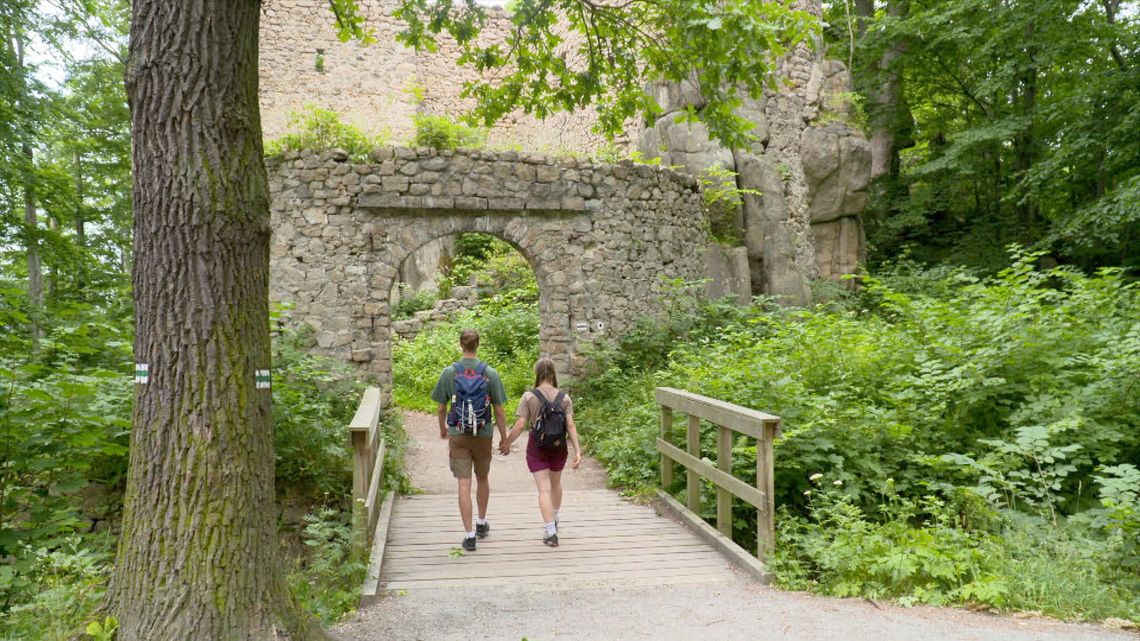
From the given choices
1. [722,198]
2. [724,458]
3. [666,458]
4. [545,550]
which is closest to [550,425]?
[545,550]

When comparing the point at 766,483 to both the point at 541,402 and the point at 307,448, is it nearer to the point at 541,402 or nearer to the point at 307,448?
the point at 541,402

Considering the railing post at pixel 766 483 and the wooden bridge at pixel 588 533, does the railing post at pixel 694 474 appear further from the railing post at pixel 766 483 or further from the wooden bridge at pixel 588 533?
the railing post at pixel 766 483

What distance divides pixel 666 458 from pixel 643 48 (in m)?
3.46

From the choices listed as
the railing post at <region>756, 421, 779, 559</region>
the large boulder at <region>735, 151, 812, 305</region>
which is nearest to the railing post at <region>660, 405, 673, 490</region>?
the railing post at <region>756, 421, 779, 559</region>

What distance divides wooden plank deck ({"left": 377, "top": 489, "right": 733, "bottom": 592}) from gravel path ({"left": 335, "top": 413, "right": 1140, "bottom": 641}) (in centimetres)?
21

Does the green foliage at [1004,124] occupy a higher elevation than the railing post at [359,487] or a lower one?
higher

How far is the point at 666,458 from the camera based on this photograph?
642 centimetres

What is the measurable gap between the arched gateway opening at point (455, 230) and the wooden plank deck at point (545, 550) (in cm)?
387

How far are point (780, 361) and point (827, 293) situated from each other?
23.9ft

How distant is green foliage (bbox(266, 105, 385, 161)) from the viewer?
30.3ft

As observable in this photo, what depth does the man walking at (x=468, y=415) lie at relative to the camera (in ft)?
16.1

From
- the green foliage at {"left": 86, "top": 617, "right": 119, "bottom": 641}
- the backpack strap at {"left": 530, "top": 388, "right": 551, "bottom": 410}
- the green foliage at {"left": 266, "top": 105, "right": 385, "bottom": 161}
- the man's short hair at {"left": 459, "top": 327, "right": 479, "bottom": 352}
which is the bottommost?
the green foliage at {"left": 86, "top": 617, "right": 119, "bottom": 641}

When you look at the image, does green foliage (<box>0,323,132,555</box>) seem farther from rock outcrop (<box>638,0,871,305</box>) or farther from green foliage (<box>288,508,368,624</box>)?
rock outcrop (<box>638,0,871,305</box>)

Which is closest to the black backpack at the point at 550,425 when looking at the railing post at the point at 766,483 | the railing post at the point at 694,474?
the railing post at the point at 694,474
